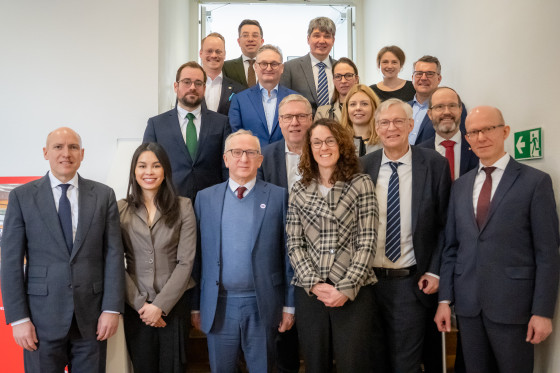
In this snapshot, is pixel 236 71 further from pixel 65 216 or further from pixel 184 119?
pixel 65 216

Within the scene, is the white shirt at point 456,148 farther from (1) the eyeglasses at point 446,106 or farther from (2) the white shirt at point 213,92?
(2) the white shirt at point 213,92

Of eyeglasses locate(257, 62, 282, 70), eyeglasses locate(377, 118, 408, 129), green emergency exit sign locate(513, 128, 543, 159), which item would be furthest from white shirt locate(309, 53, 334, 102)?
green emergency exit sign locate(513, 128, 543, 159)

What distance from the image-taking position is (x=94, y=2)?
4.38 meters

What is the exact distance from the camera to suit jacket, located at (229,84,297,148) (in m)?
3.43

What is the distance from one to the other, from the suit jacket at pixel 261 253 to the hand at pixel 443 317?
76 centimetres

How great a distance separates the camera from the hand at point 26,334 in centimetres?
229

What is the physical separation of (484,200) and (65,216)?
6.87 feet

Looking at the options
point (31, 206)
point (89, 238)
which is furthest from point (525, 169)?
point (31, 206)

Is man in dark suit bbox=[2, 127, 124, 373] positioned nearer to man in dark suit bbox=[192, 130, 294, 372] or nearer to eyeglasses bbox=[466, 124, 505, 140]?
man in dark suit bbox=[192, 130, 294, 372]

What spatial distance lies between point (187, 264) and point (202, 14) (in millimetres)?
5970

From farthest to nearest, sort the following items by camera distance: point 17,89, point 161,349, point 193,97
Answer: point 17,89 → point 193,97 → point 161,349

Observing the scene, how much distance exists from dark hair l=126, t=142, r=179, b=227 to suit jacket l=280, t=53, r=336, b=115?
5.61 feet

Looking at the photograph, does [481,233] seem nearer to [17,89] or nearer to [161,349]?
[161,349]

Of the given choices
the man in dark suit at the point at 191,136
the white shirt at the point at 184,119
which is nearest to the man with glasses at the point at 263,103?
the man in dark suit at the point at 191,136
